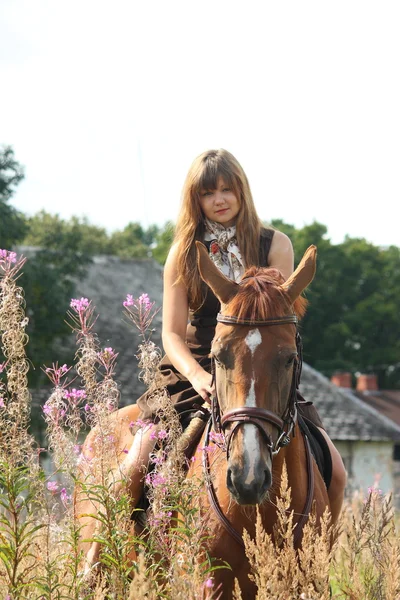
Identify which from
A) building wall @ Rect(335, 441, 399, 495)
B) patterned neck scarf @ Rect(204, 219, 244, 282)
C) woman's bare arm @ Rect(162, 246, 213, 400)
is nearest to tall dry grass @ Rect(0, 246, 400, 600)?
woman's bare arm @ Rect(162, 246, 213, 400)

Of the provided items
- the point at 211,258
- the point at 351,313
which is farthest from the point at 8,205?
the point at 351,313

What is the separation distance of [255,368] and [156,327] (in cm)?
2937

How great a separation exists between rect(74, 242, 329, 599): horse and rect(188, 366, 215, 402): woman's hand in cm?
13

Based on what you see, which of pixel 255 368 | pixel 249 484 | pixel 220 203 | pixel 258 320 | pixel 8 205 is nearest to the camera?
pixel 249 484

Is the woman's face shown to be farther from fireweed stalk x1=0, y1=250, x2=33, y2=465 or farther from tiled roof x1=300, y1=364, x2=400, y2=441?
tiled roof x1=300, y1=364, x2=400, y2=441

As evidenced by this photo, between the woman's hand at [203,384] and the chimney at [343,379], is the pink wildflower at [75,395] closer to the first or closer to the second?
the woman's hand at [203,384]

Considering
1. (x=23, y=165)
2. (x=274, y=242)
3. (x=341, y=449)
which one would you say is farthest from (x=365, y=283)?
(x=274, y=242)

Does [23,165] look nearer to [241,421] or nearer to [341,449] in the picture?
[341,449]

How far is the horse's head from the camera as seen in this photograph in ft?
12.0

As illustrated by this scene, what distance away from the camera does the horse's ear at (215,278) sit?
4.24m

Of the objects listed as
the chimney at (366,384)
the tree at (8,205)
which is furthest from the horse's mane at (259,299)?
the chimney at (366,384)

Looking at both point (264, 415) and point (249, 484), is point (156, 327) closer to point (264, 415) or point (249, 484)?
point (264, 415)

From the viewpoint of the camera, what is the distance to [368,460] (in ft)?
125

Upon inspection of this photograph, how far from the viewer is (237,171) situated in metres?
5.20
